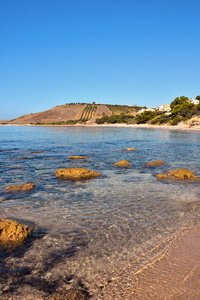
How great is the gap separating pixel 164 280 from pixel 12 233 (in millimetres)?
3181

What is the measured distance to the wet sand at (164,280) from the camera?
312cm

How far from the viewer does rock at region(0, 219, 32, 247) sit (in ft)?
15.5

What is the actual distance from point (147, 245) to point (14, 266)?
2.53 m

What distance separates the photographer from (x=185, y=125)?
7106 cm

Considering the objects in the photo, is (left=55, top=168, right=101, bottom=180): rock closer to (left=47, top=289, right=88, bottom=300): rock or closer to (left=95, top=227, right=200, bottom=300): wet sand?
(left=95, top=227, right=200, bottom=300): wet sand

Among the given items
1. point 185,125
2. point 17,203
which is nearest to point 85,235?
point 17,203

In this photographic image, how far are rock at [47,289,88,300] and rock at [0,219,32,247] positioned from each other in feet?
6.10

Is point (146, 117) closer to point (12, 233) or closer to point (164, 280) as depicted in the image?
point (12, 233)

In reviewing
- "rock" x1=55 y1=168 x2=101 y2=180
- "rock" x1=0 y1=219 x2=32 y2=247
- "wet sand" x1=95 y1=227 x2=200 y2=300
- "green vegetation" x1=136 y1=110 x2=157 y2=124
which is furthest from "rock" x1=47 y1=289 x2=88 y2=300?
"green vegetation" x1=136 y1=110 x2=157 y2=124

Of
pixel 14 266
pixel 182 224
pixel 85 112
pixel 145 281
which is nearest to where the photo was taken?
pixel 145 281

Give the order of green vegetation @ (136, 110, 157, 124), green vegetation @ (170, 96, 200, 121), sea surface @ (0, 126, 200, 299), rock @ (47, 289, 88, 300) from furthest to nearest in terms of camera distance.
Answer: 1. green vegetation @ (136, 110, 157, 124)
2. green vegetation @ (170, 96, 200, 121)
3. sea surface @ (0, 126, 200, 299)
4. rock @ (47, 289, 88, 300)

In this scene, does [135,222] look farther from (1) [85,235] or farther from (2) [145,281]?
(2) [145,281]

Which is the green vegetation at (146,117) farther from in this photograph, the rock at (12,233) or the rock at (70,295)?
the rock at (70,295)

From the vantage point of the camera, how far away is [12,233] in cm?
480
